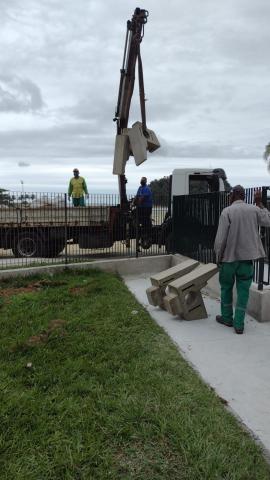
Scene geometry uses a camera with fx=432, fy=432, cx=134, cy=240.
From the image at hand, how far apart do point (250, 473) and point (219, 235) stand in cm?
326

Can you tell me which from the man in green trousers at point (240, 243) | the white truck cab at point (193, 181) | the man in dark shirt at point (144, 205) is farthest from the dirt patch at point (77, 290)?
the white truck cab at point (193, 181)

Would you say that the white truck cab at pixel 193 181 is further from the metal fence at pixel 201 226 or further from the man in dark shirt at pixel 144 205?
the metal fence at pixel 201 226

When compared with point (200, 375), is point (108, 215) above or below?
above

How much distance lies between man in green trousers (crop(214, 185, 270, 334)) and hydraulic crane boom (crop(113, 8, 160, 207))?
6032 mm

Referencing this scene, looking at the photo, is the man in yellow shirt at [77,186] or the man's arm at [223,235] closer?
the man's arm at [223,235]

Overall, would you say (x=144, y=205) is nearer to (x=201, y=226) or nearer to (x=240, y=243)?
(x=201, y=226)

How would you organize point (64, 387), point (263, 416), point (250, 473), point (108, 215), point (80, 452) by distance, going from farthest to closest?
point (108, 215), point (64, 387), point (263, 416), point (80, 452), point (250, 473)

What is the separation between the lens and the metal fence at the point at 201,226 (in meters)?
6.18

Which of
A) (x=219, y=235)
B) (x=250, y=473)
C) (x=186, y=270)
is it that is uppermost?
(x=219, y=235)

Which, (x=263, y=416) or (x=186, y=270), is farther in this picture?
(x=186, y=270)

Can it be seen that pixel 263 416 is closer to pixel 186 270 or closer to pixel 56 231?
pixel 186 270

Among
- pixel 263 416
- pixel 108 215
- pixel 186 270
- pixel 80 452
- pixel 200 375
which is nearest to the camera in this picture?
pixel 80 452

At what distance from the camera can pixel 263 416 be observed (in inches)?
133

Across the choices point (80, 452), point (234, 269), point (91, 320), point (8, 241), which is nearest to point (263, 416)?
point (80, 452)
